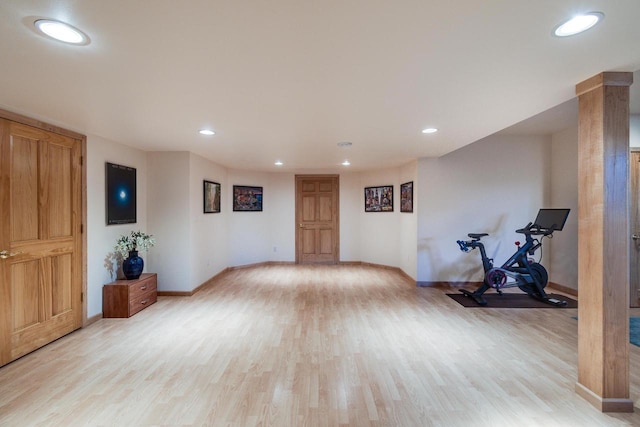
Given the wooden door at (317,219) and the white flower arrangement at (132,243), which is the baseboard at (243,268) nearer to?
the wooden door at (317,219)

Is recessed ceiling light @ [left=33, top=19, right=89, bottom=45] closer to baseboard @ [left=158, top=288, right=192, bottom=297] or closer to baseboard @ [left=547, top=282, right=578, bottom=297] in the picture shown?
baseboard @ [left=158, top=288, right=192, bottom=297]

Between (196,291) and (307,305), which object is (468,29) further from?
(196,291)

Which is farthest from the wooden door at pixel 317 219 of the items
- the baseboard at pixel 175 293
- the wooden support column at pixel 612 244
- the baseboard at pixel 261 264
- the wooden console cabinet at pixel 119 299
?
the wooden support column at pixel 612 244

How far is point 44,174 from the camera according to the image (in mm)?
3344

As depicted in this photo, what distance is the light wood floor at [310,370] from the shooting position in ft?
7.07

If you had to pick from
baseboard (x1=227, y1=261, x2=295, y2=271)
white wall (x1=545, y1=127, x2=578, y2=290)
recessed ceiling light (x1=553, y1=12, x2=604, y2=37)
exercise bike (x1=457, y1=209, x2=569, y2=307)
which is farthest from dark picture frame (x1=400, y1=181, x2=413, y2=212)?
recessed ceiling light (x1=553, y1=12, x2=604, y2=37)

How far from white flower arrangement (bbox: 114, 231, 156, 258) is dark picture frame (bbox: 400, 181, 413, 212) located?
182 inches

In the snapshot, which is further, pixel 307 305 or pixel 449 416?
pixel 307 305

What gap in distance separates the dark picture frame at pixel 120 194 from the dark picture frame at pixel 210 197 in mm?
1175

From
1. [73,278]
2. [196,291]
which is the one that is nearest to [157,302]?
[196,291]

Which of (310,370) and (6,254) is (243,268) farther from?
(310,370)

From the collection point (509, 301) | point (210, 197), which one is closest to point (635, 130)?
point (509, 301)

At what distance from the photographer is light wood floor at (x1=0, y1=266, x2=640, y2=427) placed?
2.15m

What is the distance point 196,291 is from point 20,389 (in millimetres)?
2902
